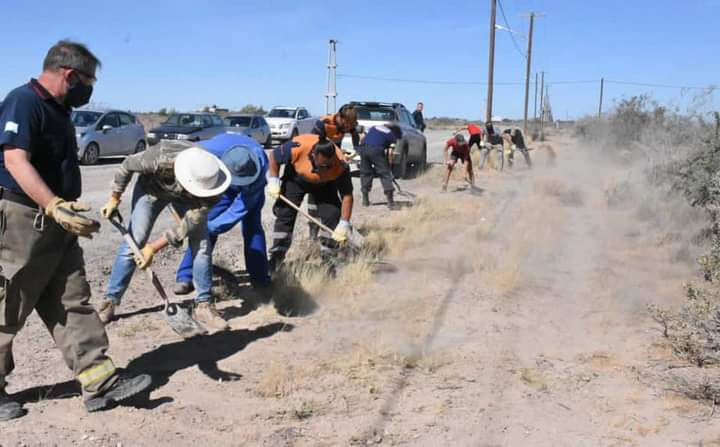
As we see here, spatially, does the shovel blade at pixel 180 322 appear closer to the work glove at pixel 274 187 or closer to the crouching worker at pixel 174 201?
the crouching worker at pixel 174 201

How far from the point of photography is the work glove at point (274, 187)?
6.31 m

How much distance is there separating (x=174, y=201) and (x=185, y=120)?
1891 centimetres

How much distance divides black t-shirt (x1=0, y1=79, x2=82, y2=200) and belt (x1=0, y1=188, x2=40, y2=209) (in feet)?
0.07

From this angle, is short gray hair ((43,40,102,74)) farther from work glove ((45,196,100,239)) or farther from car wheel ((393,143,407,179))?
car wheel ((393,143,407,179))

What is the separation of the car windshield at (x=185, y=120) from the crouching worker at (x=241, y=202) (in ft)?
57.9

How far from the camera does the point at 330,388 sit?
4215 millimetres

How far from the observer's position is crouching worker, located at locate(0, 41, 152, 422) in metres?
3.32

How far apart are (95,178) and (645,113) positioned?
58.7 feet

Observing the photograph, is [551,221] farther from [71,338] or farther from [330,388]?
[71,338]

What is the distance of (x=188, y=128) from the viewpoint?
72.4 ft

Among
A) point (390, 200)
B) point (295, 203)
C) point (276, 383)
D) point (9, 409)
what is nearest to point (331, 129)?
point (295, 203)

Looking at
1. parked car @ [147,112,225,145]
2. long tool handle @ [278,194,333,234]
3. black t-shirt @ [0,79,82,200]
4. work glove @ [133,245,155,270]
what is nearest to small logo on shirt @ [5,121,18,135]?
black t-shirt @ [0,79,82,200]

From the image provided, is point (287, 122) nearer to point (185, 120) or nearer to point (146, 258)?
point (185, 120)

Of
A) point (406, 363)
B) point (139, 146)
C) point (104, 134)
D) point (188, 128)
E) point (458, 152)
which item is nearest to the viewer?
point (406, 363)
